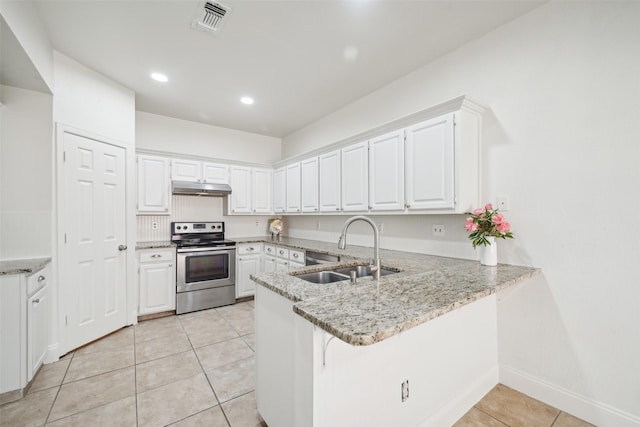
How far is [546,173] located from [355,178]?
1663 mm

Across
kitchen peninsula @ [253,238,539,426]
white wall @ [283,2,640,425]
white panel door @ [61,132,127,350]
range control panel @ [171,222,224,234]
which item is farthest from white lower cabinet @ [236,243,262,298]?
white wall @ [283,2,640,425]

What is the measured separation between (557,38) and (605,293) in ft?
5.57

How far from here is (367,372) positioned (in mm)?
1261

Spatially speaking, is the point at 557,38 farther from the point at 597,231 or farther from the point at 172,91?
the point at 172,91

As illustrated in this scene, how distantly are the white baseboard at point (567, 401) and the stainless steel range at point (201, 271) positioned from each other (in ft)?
10.6

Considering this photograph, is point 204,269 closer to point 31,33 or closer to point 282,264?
point 282,264

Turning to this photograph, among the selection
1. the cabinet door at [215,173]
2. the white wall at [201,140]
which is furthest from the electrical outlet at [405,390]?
the white wall at [201,140]

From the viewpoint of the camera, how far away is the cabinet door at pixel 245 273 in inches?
154

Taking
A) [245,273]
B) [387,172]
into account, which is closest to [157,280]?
[245,273]

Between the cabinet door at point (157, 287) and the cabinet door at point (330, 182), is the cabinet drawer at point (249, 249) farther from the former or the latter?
the cabinet door at point (330, 182)

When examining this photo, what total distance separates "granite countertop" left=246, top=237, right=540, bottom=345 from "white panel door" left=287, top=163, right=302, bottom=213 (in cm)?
220

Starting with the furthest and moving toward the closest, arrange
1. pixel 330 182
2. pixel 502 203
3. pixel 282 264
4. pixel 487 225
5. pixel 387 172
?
pixel 282 264
pixel 330 182
pixel 387 172
pixel 502 203
pixel 487 225

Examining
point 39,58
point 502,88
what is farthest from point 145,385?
point 502,88

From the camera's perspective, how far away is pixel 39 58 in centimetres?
206
